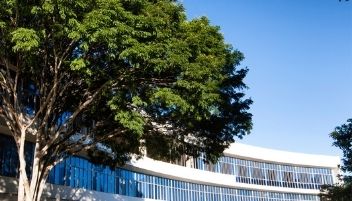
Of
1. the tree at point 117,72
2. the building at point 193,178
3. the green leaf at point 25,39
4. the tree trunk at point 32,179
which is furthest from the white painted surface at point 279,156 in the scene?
the green leaf at point 25,39

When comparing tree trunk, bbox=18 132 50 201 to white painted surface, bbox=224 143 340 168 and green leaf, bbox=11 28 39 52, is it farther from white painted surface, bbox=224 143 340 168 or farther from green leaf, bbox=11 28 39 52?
white painted surface, bbox=224 143 340 168

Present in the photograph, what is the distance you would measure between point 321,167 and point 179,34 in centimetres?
5250

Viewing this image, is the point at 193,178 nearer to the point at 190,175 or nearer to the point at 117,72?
the point at 190,175

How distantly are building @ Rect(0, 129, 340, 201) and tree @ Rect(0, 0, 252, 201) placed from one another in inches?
266

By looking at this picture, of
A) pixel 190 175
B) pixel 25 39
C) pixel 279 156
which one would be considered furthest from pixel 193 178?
pixel 25 39

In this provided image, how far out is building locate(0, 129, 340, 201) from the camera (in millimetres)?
29531

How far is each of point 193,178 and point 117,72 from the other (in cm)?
3223

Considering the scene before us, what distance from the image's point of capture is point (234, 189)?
5653cm

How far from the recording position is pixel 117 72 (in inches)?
695

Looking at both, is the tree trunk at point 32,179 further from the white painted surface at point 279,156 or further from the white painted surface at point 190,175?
the white painted surface at point 279,156

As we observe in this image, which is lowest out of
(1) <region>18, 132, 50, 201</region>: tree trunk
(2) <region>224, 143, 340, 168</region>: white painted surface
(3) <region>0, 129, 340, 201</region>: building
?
(1) <region>18, 132, 50, 201</region>: tree trunk

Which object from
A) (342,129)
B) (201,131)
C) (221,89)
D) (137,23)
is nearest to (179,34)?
(137,23)

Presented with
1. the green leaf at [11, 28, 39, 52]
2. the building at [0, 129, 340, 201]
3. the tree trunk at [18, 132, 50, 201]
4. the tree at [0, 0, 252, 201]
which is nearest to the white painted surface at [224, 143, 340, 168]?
the building at [0, 129, 340, 201]

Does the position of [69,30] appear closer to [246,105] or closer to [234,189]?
[246,105]
